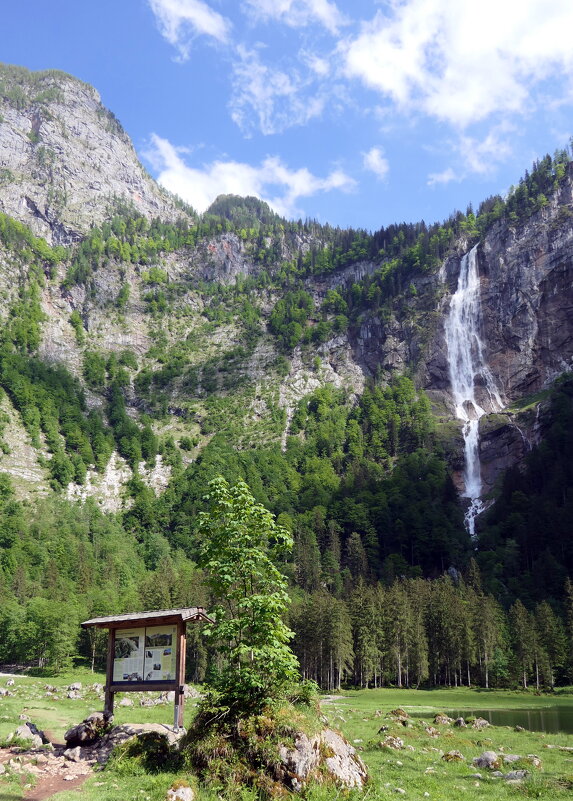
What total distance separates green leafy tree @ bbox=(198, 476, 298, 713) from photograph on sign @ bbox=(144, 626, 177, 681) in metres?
4.28

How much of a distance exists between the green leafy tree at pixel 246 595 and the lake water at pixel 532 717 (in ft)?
92.0

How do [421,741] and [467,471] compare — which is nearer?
[421,741]

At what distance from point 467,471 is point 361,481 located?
29.2m

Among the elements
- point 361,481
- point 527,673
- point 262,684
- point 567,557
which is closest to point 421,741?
point 262,684

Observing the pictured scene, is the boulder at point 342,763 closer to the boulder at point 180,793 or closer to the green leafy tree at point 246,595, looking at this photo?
the green leafy tree at point 246,595

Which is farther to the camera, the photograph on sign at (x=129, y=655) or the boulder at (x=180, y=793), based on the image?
the photograph on sign at (x=129, y=655)

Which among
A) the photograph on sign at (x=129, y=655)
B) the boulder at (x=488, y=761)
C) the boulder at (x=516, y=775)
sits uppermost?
the photograph on sign at (x=129, y=655)

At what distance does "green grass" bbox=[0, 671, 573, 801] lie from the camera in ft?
58.2

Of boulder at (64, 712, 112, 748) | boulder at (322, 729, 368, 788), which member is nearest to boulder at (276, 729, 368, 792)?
boulder at (322, 729, 368, 788)

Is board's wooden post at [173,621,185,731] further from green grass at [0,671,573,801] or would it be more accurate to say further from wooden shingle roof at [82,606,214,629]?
green grass at [0,671,573,801]

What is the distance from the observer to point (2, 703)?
126 ft

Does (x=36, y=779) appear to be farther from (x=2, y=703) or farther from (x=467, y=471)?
(x=467, y=471)

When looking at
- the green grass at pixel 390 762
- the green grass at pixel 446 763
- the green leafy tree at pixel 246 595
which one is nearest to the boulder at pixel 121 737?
the green grass at pixel 390 762

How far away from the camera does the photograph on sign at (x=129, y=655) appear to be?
26.0 metres
